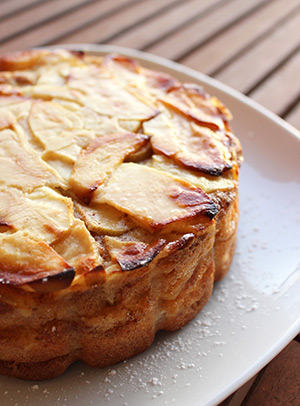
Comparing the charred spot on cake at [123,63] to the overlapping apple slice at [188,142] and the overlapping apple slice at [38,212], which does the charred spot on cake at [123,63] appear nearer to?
the overlapping apple slice at [188,142]

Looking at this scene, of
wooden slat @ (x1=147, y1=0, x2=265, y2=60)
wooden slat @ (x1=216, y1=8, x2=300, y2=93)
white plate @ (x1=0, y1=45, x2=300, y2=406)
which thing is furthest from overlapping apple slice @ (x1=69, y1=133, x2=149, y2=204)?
wooden slat @ (x1=147, y1=0, x2=265, y2=60)

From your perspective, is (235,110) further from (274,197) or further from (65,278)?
(65,278)

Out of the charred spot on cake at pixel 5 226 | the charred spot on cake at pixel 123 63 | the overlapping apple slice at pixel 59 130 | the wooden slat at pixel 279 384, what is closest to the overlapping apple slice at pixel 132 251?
the charred spot on cake at pixel 5 226

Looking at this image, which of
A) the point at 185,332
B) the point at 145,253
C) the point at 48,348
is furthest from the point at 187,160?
the point at 48,348

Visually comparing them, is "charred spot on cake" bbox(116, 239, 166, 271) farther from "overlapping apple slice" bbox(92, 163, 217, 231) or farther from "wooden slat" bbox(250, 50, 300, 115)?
"wooden slat" bbox(250, 50, 300, 115)

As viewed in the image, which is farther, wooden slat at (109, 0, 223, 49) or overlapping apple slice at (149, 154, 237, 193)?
wooden slat at (109, 0, 223, 49)

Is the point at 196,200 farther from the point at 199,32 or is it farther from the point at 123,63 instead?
the point at 199,32

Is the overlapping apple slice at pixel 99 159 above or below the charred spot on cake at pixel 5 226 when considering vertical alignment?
above

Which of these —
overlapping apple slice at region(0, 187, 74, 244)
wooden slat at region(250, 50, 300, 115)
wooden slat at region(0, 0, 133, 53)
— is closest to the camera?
overlapping apple slice at region(0, 187, 74, 244)

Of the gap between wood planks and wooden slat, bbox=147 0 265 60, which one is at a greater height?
wooden slat, bbox=147 0 265 60
